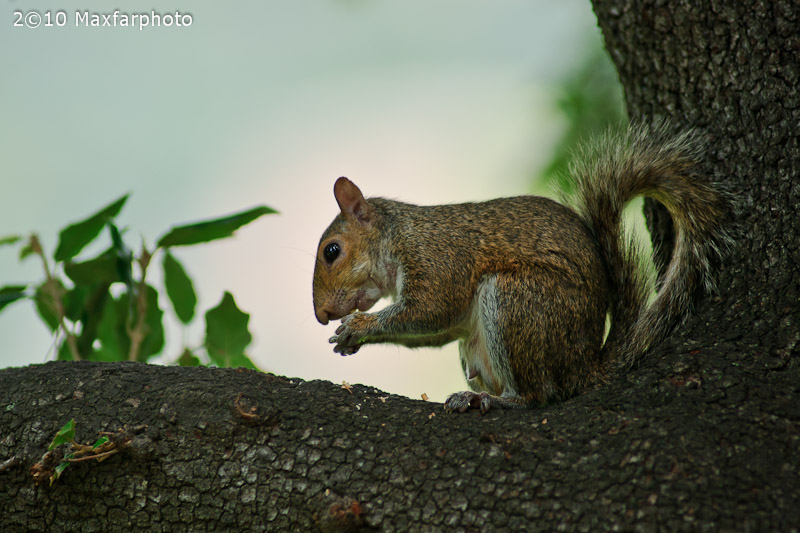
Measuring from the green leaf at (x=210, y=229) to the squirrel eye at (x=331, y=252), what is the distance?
318mm

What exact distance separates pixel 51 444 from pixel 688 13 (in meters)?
2.51

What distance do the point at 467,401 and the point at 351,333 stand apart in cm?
66

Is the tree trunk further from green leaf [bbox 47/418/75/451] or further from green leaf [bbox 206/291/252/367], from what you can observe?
green leaf [bbox 206/291/252/367]

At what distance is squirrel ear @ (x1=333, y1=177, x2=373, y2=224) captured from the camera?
121 inches

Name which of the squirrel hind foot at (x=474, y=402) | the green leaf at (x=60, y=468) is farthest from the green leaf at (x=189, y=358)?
the squirrel hind foot at (x=474, y=402)

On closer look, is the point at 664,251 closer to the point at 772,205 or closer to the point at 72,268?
the point at 772,205

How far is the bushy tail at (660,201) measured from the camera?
Answer: 2.35m

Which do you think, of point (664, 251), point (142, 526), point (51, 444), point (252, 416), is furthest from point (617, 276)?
point (51, 444)

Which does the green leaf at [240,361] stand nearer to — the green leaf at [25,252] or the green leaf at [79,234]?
the green leaf at [79,234]

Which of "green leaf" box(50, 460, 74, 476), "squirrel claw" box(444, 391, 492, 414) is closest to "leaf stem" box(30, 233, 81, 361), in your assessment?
"green leaf" box(50, 460, 74, 476)

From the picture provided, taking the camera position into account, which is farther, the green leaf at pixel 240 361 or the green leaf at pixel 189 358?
the green leaf at pixel 189 358

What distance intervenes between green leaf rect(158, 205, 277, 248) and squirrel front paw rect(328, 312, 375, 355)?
520 mm

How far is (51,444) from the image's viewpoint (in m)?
2.09

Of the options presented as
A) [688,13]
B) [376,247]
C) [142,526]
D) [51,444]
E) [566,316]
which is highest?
[688,13]
